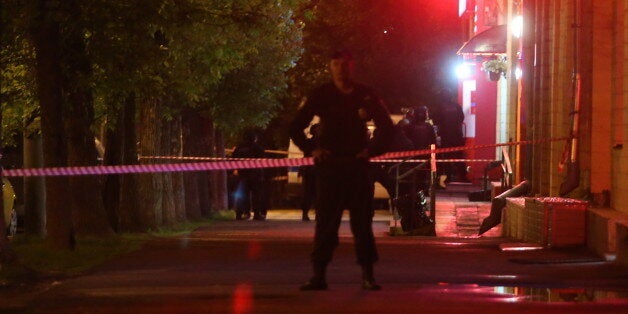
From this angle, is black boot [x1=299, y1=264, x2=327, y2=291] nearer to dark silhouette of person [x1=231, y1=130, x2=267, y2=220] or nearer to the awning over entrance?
dark silhouette of person [x1=231, y1=130, x2=267, y2=220]

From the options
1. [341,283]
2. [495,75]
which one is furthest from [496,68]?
[341,283]

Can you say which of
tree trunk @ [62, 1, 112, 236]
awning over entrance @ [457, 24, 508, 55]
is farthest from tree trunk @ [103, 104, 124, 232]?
awning over entrance @ [457, 24, 508, 55]

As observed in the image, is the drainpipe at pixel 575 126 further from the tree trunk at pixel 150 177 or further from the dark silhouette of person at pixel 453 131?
the dark silhouette of person at pixel 453 131

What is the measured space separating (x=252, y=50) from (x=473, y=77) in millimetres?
14334

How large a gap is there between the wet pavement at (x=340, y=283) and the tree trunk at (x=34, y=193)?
7.42 meters

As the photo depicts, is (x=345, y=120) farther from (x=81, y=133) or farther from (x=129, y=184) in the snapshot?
(x=129, y=184)

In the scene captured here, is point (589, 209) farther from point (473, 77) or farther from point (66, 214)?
point (473, 77)

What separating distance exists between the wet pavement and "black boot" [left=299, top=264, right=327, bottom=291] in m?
0.13

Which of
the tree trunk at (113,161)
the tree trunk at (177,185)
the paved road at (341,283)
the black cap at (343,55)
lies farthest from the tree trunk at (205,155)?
the black cap at (343,55)

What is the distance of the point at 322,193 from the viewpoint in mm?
9820

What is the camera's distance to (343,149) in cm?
972

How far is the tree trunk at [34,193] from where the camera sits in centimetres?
2230

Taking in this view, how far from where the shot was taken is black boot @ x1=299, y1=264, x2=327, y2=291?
997 cm

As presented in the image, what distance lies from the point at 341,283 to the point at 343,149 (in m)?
1.51
